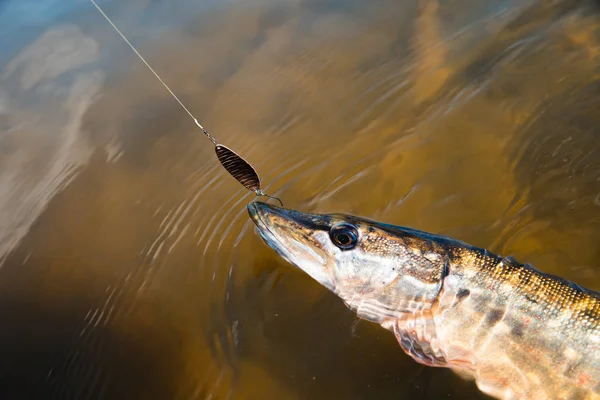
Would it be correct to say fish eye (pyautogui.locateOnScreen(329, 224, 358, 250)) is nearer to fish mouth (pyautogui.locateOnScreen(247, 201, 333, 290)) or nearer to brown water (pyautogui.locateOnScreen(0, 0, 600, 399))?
fish mouth (pyautogui.locateOnScreen(247, 201, 333, 290))

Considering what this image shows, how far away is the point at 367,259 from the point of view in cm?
300

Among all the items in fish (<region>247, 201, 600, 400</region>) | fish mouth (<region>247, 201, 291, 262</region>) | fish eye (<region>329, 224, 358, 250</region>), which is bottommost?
fish (<region>247, 201, 600, 400</region>)

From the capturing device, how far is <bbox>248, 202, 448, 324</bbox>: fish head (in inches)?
116

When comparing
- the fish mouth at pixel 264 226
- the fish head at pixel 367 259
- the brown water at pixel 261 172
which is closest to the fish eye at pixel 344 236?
the fish head at pixel 367 259

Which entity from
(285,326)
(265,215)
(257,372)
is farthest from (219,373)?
(265,215)

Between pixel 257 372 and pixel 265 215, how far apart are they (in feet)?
3.34

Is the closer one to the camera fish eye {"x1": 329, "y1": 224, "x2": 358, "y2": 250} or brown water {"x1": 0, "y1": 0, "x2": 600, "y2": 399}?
fish eye {"x1": 329, "y1": 224, "x2": 358, "y2": 250}

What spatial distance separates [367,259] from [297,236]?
1.50 ft

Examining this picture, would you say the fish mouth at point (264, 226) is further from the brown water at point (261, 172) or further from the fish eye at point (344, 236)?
the brown water at point (261, 172)

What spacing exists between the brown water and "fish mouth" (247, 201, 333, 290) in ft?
1.58

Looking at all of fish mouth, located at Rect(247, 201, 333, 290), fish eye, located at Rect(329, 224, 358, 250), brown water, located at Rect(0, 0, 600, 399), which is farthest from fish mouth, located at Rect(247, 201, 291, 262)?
brown water, located at Rect(0, 0, 600, 399)

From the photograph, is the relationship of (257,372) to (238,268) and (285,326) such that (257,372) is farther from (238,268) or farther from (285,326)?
(238,268)

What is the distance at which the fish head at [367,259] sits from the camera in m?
2.95

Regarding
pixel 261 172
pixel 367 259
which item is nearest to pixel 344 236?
pixel 367 259
